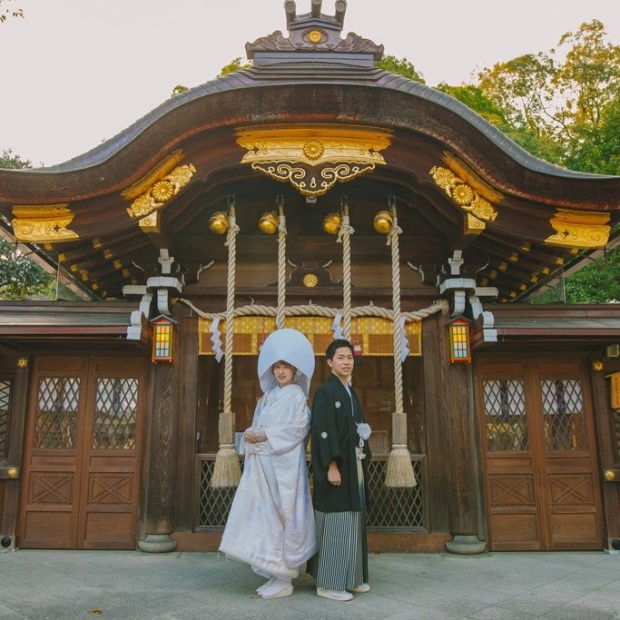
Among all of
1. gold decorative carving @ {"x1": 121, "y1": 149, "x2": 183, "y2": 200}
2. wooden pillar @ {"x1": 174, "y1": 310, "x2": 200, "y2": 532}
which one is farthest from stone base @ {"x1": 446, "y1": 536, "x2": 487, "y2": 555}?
gold decorative carving @ {"x1": 121, "y1": 149, "x2": 183, "y2": 200}

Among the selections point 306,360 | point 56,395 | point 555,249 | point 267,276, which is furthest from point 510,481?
point 56,395

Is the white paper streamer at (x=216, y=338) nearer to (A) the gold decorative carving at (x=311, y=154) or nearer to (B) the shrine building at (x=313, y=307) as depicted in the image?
(B) the shrine building at (x=313, y=307)

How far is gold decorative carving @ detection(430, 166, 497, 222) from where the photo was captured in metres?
5.83

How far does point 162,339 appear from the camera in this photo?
6.12 metres

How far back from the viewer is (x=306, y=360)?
15.1 feet

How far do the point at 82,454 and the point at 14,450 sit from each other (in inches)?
28.5

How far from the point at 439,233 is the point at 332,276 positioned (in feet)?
4.50

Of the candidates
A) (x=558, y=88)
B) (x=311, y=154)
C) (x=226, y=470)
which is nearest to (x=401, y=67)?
(x=558, y=88)

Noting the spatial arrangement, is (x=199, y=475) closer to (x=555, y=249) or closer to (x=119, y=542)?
(x=119, y=542)

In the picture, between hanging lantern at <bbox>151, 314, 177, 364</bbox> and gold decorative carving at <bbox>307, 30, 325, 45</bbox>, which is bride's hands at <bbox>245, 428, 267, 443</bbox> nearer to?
hanging lantern at <bbox>151, 314, 177, 364</bbox>

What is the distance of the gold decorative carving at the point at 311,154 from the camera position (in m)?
5.66

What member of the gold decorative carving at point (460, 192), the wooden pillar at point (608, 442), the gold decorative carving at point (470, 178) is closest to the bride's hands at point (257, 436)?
the gold decorative carving at point (460, 192)

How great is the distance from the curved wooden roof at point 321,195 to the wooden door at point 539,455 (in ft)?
4.71

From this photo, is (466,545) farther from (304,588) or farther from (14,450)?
(14,450)
